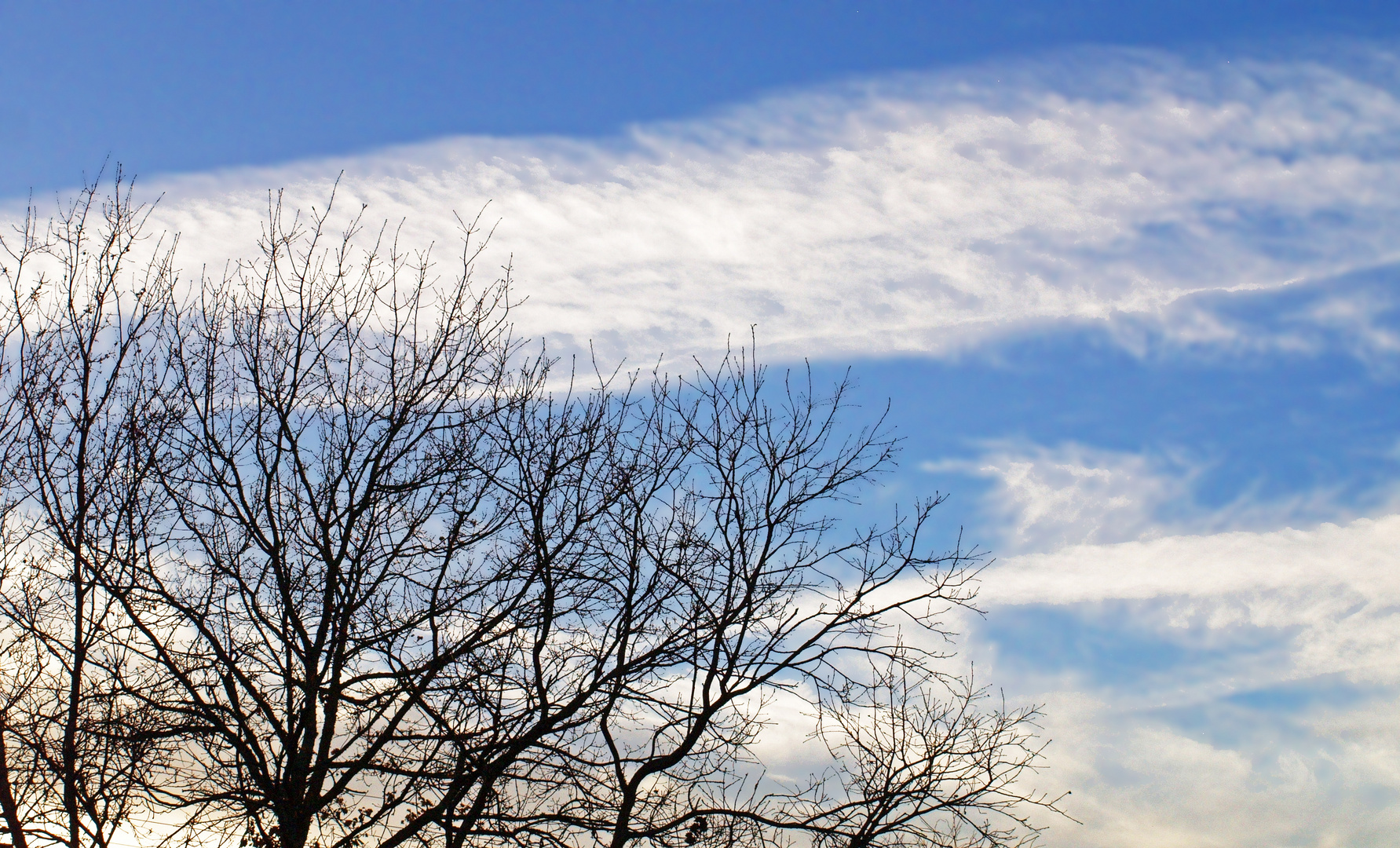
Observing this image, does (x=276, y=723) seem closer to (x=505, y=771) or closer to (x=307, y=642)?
(x=307, y=642)

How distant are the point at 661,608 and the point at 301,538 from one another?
342 centimetres

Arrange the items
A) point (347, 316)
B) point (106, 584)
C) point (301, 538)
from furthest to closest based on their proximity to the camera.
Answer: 1. point (347, 316)
2. point (301, 538)
3. point (106, 584)

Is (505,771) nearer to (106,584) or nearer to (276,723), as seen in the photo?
(276,723)

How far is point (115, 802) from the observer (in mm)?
10141

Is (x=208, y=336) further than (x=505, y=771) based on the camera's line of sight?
Yes

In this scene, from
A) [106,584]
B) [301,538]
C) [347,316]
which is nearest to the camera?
[106,584]

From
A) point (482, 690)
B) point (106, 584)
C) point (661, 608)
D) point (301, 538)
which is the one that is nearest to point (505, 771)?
point (482, 690)

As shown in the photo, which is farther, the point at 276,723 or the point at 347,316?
the point at 347,316

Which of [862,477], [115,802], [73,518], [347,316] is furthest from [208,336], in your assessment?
[862,477]

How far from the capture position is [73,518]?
10.1 metres

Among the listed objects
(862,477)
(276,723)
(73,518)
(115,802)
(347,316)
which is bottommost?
(115,802)

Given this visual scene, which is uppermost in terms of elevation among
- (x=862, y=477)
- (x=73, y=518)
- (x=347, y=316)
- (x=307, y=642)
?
(x=347, y=316)

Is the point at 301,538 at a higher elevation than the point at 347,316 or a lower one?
lower

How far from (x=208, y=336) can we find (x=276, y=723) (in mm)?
3809
